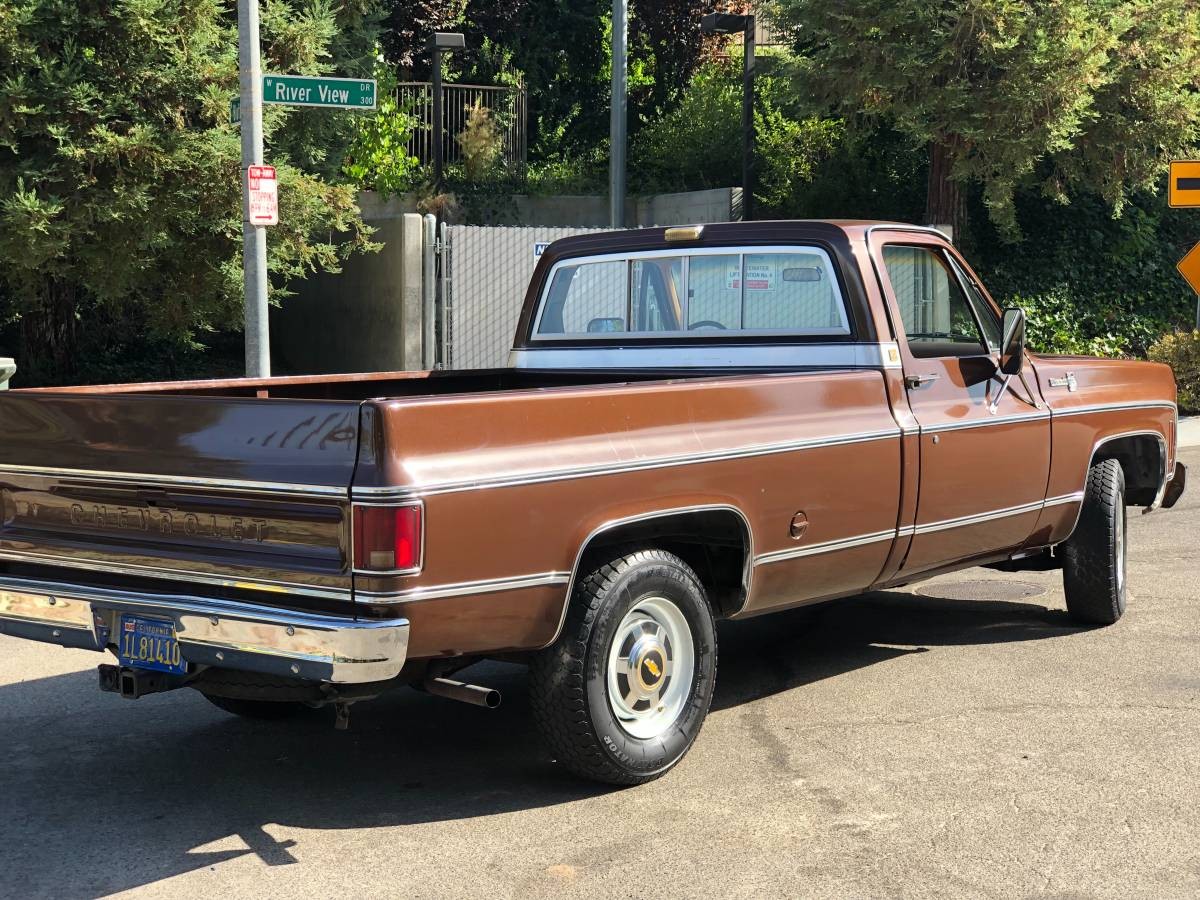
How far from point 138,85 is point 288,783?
1150 centimetres

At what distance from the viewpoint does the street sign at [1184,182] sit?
16.9 m

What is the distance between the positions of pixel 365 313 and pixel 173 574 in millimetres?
14909

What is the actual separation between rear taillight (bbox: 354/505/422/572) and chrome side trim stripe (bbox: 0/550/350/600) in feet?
0.43

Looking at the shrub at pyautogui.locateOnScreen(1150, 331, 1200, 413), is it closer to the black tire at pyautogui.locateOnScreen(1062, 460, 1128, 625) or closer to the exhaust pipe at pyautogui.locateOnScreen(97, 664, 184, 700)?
the black tire at pyautogui.locateOnScreen(1062, 460, 1128, 625)

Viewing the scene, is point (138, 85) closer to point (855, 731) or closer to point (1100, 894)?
point (855, 731)

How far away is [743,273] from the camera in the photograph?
20.9 feet

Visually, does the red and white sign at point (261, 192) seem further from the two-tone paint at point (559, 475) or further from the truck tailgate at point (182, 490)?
the truck tailgate at point (182, 490)

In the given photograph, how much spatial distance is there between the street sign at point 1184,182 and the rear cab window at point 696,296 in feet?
40.0

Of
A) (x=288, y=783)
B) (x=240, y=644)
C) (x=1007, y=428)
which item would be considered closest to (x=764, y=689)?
(x=1007, y=428)

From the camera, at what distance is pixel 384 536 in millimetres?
4090

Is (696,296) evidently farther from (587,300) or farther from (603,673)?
(603,673)

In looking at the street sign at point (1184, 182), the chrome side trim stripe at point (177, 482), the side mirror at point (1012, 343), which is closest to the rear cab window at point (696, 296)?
the side mirror at point (1012, 343)

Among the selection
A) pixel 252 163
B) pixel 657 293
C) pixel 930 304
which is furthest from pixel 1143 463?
pixel 252 163

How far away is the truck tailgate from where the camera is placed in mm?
4184
